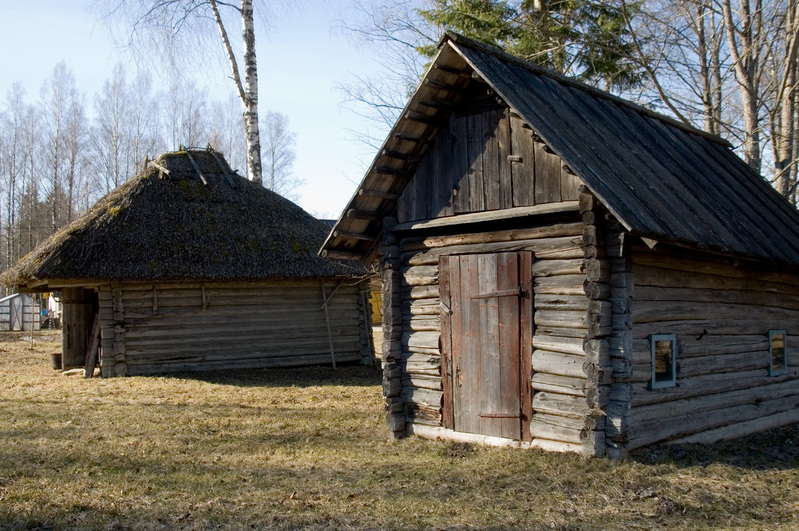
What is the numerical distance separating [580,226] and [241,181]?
13.8 m

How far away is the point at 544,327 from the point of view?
9344mm

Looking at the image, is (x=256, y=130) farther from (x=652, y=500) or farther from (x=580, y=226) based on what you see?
(x=652, y=500)

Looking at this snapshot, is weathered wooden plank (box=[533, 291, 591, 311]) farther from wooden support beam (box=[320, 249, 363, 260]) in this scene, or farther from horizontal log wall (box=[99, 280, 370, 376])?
horizontal log wall (box=[99, 280, 370, 376])

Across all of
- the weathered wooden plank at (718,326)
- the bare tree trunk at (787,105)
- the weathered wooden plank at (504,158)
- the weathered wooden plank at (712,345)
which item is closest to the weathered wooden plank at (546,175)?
the weathered wooden plank at (504,158)

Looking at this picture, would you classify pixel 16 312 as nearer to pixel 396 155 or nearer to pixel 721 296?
pixel 396 155

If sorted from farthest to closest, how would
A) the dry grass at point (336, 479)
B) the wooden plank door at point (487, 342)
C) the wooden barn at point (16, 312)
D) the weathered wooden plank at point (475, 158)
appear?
the wooden barn at point (16, 312) < the weathered wooden plank at point (475, 158) < the wooden plank door at point (487, 342) < the dry grass at point (336, 479)

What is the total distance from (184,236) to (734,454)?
42.4 ft

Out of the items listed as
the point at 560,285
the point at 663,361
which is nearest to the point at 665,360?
the point at 663,361

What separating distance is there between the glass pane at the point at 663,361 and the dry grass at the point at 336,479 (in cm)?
85

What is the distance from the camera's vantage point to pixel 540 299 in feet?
30.8

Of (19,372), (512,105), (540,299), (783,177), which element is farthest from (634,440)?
(19,372)

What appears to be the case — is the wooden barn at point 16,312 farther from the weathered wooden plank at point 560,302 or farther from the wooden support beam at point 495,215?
the weathered wooden plank at point 560,302

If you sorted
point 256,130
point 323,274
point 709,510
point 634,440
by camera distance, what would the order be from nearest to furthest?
point 709,510 < point 634,440 < point 323,274 < point 256,130

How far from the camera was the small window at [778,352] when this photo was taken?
11.7 metres
